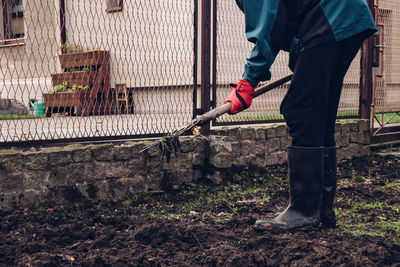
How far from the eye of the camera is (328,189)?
9.53 feet

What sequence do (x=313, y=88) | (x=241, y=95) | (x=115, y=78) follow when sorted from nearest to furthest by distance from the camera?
(x=313, y=88) → (x=241, y=95) → (x=115, y=78)

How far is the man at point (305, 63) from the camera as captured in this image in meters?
2.48

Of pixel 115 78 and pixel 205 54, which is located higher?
pixel 205 54

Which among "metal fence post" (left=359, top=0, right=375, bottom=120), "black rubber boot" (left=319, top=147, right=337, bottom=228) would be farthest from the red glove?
"metal fence post" (left=359, top=0, right=375, bottom=120)

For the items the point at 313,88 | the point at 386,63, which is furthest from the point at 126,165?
the point at 386,63

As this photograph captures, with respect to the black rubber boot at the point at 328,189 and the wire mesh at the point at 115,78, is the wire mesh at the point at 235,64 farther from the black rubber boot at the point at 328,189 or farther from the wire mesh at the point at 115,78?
the black rubber boot at the point at 328,189

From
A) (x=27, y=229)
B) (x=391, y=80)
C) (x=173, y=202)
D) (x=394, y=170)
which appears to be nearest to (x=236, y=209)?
(x=173, y=202)

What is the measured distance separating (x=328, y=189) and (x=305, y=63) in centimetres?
92

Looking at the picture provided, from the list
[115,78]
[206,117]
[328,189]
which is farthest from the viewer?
[115,78]

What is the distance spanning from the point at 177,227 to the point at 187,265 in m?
0.68

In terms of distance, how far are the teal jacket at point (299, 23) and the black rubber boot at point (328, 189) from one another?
74 cm

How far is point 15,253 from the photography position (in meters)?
2.43

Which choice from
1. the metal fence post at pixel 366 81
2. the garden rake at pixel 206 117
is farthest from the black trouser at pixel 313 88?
the metal fence post at pixel 366 81

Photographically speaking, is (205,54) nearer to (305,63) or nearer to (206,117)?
(206,117)
